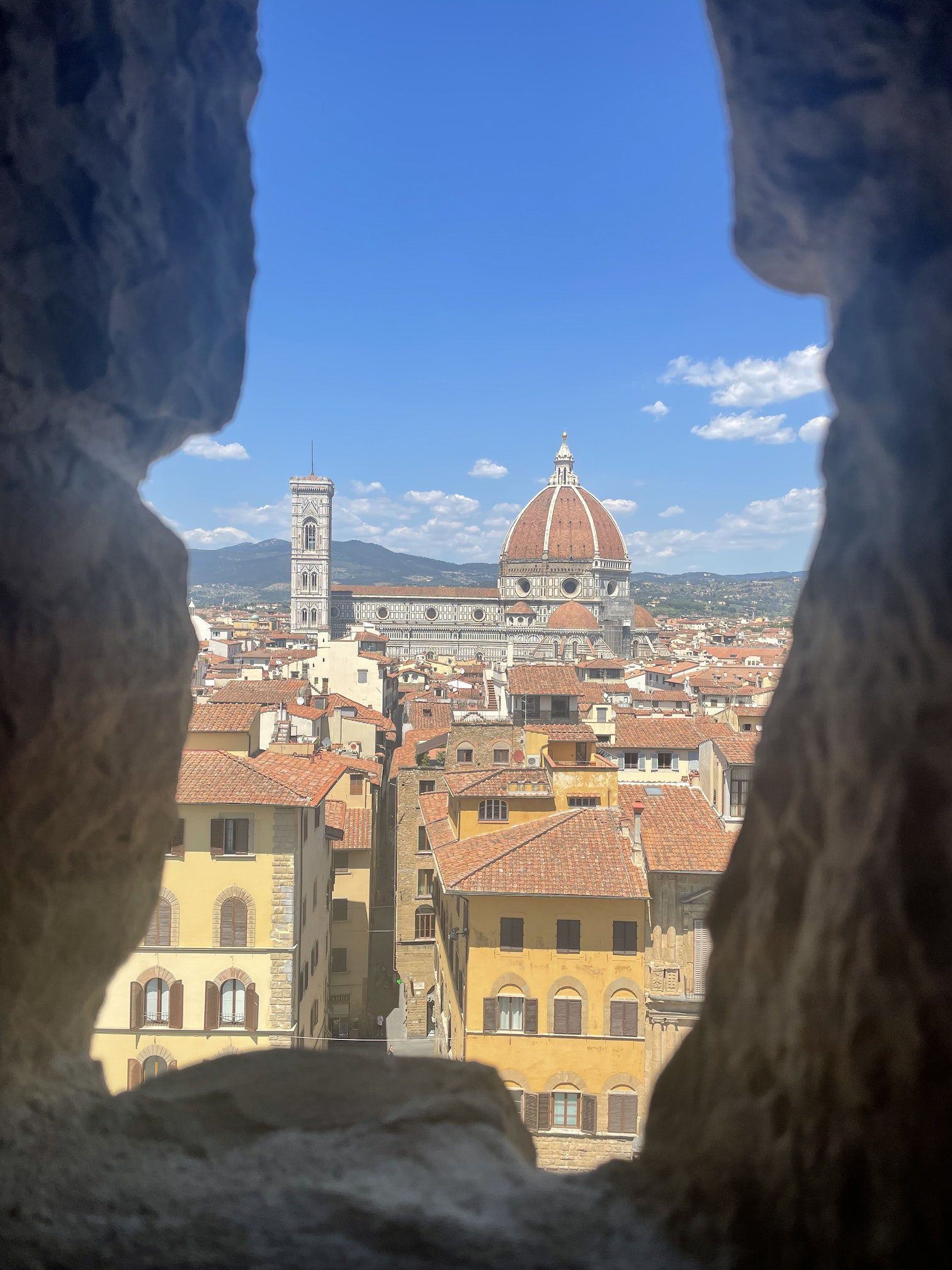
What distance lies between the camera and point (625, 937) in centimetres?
993

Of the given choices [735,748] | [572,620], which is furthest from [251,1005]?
[572,620]

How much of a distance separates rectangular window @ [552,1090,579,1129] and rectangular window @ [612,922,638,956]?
1.50 metres

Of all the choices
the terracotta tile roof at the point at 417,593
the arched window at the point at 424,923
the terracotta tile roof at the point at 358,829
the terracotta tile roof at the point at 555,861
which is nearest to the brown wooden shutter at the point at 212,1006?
the terracotta tile roof at the point at 555,861

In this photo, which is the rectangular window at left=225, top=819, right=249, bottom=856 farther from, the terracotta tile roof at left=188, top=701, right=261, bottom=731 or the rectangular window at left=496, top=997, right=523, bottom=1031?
the rectangular window at left=496, top=997, right=523, bottom=1031

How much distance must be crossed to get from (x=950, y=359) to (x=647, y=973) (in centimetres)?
955

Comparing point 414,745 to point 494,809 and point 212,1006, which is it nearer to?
point 494,809

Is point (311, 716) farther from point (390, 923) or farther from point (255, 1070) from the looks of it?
point (255, 1070)

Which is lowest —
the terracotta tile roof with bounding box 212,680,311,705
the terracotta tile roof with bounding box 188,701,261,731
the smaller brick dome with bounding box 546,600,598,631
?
the terracotta tile roof with bounding box 188,701,261,731

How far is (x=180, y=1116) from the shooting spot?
1.78 meters

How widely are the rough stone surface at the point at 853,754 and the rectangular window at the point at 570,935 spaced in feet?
28.6

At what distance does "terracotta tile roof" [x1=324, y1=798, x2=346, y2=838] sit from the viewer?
14242mm

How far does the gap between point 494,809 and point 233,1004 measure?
4238 mm

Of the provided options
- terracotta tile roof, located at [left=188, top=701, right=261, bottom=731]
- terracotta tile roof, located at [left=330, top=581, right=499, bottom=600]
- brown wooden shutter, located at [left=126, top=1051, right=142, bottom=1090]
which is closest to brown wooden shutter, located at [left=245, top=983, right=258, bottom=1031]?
brown wooden shutter, located at [left=126, top=1051, right=142, bottom=1090]

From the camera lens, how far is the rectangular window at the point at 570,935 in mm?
10000
